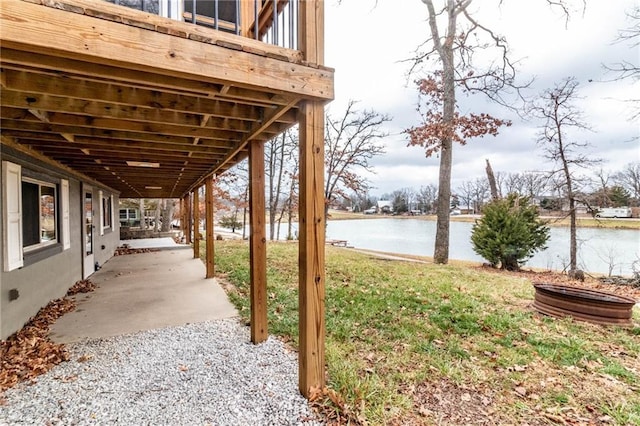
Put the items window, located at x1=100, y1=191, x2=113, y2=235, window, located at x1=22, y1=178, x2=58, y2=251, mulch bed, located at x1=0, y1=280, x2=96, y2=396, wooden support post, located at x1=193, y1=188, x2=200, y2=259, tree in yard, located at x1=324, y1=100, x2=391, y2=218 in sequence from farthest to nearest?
tree in yard, located at x1=324, y1=100, x2=391, y2=218
window, located at x1=100, y1=191, x2=113, y2=235
wooden support post, located at x1=193, y1=188, x2=200, y2=259
window, located at x1=22, y1=178, x2=58, y2=251
mulch bed, located at x1=0, y1=280, x2=96, y2=396

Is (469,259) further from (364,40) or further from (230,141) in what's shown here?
(230,141)

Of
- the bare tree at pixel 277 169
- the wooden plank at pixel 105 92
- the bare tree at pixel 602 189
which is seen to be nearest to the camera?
the wooden plank at pixel 105 92

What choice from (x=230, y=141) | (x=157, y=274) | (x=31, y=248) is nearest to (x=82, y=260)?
(x=157, y=274)

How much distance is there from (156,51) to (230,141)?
2.33 meters

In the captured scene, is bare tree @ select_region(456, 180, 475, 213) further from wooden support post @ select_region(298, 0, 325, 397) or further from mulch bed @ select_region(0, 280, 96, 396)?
mulch bed @ select_region(0, 280, 96, 396)

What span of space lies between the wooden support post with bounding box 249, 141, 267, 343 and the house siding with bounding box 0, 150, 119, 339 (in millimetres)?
2680

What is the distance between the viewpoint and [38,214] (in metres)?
4.43

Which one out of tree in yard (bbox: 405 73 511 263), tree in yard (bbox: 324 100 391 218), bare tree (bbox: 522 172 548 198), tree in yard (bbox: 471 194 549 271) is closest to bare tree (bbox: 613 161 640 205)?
bare tree (bbox: 522 172 548 198)

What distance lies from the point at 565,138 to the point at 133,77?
11115mm

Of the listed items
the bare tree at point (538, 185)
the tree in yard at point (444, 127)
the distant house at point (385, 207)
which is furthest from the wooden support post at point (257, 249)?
the distant house at point (385, 207)

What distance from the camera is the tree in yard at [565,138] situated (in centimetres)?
859

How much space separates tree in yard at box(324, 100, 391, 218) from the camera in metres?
15.1

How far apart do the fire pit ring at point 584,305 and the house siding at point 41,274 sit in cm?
690

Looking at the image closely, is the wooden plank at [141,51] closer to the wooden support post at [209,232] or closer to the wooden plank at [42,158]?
the wooden plank at [42,158]
